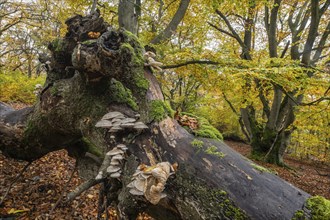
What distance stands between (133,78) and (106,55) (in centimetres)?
42

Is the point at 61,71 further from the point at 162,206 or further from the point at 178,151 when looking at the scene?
the point at 162,206

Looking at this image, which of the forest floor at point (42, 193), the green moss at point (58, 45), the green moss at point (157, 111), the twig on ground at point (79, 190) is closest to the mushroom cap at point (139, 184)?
the twig on ground at point (79, 190)

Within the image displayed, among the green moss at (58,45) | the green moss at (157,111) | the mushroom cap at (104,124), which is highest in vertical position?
the green moss at (58,45)

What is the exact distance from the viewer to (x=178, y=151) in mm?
1974

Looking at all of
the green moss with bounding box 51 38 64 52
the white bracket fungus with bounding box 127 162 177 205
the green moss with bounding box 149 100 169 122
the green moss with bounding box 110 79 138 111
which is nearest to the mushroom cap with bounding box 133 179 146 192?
the white bracket fungus with bounding box 127 162 177 205

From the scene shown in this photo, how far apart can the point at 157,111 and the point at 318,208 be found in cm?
149

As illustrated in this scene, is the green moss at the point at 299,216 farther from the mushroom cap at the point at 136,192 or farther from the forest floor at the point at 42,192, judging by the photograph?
the forest floor at the point at 42,192

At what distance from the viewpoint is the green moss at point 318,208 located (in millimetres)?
1513

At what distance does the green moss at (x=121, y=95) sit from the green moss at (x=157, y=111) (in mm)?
186

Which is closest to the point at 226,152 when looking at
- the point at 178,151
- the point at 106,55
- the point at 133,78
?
the point at 178,151

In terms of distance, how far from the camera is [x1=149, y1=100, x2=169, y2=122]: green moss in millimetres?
2149

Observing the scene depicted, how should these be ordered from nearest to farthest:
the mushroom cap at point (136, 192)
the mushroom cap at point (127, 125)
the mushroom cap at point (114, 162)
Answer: the mushroom cap at point (136, 192) < the mushroom cap at point (114, 162) < the mushroom cap at point (127, 125)

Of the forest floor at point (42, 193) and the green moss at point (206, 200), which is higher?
the green moss at point (206, 200)

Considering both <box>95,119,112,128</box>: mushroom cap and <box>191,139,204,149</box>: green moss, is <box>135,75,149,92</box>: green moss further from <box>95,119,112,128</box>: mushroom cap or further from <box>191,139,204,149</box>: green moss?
<box>191,139,204,149</box>: green moss
